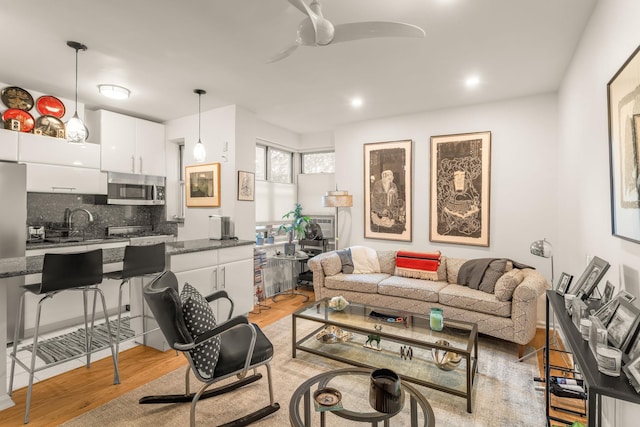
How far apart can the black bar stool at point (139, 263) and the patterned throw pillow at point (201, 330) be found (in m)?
0.88

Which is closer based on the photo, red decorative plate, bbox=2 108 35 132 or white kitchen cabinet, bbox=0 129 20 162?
white kitchen cabinet, bbox=0 129 20 162

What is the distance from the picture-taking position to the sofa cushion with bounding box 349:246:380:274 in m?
4.37

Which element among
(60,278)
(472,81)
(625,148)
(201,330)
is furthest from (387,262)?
(60,278)

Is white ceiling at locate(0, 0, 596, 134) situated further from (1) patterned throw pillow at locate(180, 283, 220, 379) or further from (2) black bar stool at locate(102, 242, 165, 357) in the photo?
(1) patterned throw pillow at locate(180, 283, 220, 379)

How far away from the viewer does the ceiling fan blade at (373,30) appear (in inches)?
71.2

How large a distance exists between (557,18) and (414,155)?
2.37 m

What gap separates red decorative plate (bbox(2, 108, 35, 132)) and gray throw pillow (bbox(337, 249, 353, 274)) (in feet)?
13.3

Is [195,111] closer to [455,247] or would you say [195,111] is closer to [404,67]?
[404,67]

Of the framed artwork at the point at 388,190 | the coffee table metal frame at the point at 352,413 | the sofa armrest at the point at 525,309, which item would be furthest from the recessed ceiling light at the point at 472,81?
the coffee table metal frame at the point at 352,413

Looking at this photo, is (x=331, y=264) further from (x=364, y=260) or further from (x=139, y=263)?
(x=139, y=263)

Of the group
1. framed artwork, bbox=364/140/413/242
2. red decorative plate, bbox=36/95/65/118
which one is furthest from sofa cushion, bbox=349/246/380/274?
red decorative plate, bbox=36/95/65/118

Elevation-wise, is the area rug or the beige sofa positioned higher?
the beige sofa

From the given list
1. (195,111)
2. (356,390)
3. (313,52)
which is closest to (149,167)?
(195,111)

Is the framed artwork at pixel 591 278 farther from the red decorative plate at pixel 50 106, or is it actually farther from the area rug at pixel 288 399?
the red decorative plate at pixel 50 106
